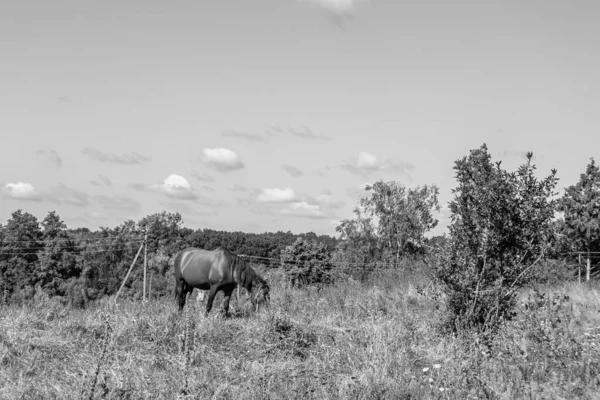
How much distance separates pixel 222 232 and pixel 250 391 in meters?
120

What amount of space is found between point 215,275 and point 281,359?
19.0 ft

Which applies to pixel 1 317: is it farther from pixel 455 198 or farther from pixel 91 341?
pixel 455 198

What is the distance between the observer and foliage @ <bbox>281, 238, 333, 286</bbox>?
49.0 metres

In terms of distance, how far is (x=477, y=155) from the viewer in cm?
914

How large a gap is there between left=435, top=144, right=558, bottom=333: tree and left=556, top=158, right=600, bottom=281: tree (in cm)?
3825

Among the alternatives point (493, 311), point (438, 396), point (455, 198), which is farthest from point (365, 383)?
point (455, 198)

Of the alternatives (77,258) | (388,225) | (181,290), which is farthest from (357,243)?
(181,290)

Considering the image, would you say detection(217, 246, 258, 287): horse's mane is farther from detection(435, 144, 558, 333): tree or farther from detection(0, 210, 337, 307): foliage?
detection(0, 210, 337, 307): foliage

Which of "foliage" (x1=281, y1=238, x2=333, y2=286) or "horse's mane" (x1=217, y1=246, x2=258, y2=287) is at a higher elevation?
"foliage" (x1=281, y1=238, x2=333, y2=286)

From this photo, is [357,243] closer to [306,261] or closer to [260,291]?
[306,261]

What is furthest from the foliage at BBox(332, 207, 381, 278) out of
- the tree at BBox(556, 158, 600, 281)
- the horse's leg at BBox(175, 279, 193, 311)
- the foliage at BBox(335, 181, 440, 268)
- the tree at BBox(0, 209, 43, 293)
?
the horse's leg at BBox(175, 279, 193, 311)

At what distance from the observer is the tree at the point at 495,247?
28.4 feet

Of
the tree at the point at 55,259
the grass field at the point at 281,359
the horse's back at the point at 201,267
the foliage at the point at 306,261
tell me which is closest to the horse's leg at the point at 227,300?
the horse's back at the point at 201,267

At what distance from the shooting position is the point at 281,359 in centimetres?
759
